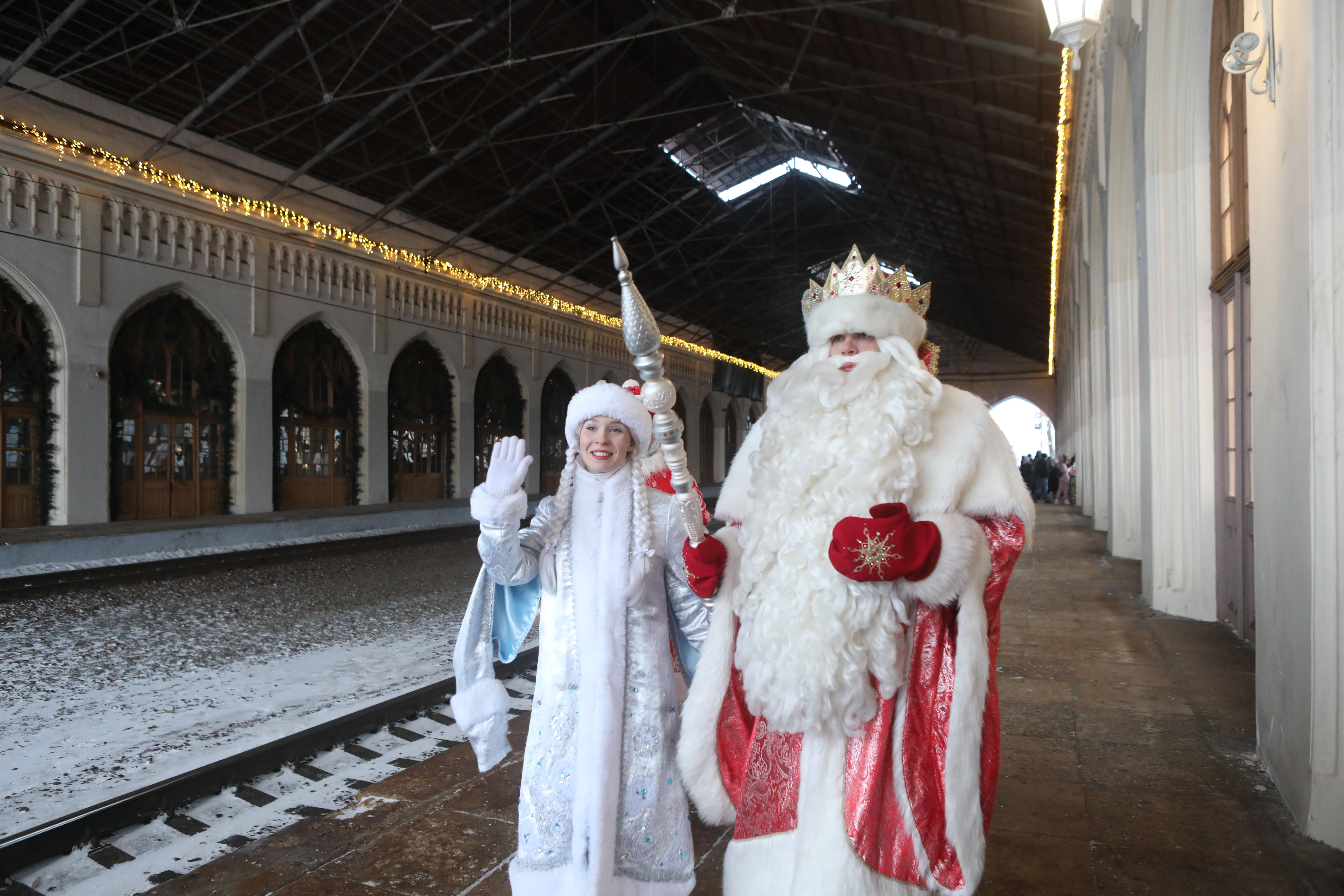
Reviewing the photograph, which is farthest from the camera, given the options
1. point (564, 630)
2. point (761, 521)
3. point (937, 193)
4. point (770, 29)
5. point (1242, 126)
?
point (937, 193)

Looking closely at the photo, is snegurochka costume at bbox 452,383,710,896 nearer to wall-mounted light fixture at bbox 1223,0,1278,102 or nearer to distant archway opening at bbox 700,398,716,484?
wall-mounted light fixture at bbox 1223,0,1278,102

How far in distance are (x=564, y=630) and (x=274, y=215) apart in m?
15.2

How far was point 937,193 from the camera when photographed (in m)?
17.5

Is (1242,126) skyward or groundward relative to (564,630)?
skyward

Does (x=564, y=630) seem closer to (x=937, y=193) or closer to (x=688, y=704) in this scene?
(x=688, y=704)

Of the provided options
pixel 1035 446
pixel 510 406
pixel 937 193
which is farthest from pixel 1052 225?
pixel 1035 446

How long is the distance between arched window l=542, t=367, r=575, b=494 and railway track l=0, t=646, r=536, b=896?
19.0m

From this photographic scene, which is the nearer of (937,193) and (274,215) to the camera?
(274,215)

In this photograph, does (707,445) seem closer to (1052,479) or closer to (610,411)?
(1052,479)

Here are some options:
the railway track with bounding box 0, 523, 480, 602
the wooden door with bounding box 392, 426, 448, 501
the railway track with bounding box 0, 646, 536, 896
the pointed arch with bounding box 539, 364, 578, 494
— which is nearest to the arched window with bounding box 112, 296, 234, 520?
the railway track with bounding box 0, 523, 480, 602

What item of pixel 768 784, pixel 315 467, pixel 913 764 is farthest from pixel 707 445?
pixel 913 764

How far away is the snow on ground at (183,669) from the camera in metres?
3.61

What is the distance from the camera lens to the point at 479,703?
2369 mm

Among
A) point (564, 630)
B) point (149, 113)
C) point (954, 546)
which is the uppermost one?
point (149, 113)
